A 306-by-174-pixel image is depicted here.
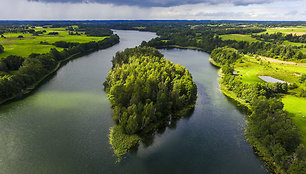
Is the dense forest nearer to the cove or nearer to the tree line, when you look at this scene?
the cove

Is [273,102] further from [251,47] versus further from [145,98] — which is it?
[251,47]

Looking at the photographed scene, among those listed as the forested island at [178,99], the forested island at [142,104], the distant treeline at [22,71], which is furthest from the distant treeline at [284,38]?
the distant treeline at [22,71]

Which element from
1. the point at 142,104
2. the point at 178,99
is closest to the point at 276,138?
the point at 178,99

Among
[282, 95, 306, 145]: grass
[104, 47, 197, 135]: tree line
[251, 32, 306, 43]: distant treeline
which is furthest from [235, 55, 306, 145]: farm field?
[251, 32, 306, 43]: distant treeline

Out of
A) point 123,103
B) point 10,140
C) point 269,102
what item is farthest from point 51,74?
point 269,102

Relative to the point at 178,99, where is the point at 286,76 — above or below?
above

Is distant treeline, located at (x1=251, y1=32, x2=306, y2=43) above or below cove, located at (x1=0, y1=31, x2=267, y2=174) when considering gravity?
above

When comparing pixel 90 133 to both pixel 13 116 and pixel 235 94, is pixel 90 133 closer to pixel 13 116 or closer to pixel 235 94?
pixel 13 116
